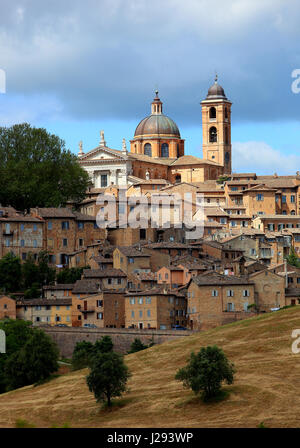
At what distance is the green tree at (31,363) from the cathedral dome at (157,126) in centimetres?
8905

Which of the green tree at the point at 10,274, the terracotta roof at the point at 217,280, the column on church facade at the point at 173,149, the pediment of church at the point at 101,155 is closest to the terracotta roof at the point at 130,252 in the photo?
the terracotta roof at the point at 217,280

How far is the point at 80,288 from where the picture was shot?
94.9m

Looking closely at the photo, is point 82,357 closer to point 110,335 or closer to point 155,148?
point 110,335

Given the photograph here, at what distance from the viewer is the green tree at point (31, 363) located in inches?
3172

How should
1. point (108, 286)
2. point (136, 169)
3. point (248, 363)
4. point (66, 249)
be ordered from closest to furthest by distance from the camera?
point (248, 363) < point (108, 286) < point (66, 249) < point (136, 169)

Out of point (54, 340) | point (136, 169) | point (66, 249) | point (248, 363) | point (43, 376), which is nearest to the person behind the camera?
point (248, 363)

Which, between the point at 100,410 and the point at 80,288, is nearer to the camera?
the point at 100,410

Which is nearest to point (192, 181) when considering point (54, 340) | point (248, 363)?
point (54, 340)

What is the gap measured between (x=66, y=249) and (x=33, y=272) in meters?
6.38

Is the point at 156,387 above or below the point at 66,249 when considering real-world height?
below

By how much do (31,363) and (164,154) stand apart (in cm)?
8951

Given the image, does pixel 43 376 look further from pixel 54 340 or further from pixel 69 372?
pixel 54 340

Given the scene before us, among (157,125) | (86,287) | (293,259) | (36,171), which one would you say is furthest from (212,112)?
(86,287)

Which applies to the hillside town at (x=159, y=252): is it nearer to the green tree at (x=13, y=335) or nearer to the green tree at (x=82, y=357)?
the green tree at (x=13, y=335)
